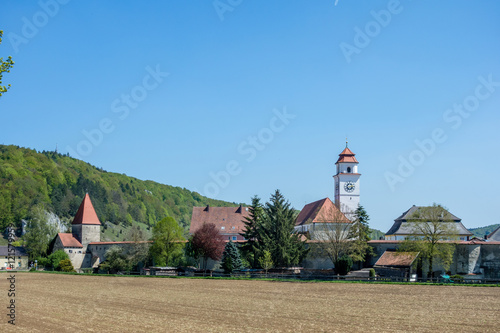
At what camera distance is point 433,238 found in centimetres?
4572

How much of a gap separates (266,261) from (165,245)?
46.7 feet

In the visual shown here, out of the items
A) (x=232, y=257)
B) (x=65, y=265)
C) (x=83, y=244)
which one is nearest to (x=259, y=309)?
(x=232, y=257)

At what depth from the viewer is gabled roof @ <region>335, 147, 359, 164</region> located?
7757 centimetres

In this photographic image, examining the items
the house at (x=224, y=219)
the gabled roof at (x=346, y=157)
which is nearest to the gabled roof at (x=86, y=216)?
the house at (x=224, y=219)

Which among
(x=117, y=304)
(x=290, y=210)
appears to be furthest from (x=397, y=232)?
(x=117, y=304)

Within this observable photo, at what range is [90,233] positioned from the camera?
71.1 metres

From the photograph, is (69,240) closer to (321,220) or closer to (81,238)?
(81,238)

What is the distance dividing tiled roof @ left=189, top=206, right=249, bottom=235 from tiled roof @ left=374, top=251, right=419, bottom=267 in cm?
2848

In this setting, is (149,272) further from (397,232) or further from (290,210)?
(397,232)

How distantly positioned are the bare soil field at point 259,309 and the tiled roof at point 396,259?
34.3 ft

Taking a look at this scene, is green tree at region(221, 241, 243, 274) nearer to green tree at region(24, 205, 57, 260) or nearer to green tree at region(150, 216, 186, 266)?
green tree at region(150, 216, 186, 266)

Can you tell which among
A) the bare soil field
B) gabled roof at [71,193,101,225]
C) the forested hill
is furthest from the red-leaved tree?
the forested hill

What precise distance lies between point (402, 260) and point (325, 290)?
15.4 meters

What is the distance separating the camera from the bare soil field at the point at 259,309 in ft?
63.4
